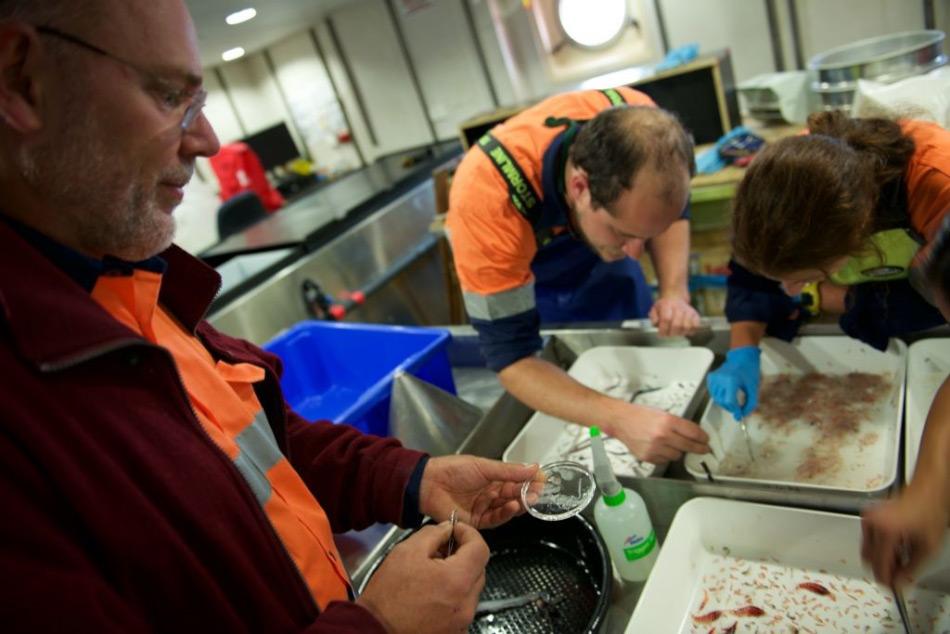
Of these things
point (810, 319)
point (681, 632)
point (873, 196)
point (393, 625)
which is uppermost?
point (873, 196)

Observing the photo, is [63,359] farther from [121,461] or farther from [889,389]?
[889,389]

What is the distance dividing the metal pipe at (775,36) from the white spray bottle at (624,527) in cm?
302

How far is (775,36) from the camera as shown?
3201mm

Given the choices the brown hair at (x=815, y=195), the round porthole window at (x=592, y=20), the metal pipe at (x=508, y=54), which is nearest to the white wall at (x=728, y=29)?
the round porthole window at (x=592, y=20)

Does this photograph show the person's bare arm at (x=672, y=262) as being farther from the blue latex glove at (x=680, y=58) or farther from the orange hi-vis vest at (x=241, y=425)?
the blue latex glove at (x=680, y=58)

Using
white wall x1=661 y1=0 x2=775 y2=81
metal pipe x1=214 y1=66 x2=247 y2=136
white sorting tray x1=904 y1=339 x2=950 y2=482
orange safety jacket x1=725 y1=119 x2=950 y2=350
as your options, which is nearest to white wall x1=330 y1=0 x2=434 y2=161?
metal pipe x1=214 y1=66 x2=247 y2=136

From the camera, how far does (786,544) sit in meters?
1.05

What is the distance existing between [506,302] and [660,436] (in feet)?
1.68

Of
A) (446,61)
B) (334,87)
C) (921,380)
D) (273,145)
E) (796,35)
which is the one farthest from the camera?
(273,145)

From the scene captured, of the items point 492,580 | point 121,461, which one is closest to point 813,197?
point 492,580

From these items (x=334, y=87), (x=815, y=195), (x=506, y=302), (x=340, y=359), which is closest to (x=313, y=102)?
(x=334, y=87)

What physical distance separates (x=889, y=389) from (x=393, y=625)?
125 centimetres

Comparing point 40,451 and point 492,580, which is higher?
point 40,451

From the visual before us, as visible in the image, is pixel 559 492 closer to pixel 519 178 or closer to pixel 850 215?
pixel 850 215
